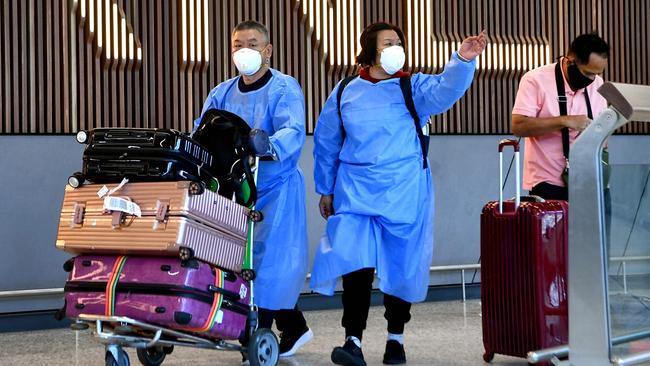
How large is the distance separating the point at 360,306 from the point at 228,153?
89cm

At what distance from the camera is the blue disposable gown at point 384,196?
4219 mm

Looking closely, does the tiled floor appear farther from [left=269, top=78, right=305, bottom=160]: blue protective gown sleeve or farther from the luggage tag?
the luggage tag

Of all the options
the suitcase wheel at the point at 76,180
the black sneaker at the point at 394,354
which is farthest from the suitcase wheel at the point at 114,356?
the black sneaker at the point at 394,354

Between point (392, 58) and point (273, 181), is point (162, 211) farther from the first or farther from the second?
point (392, 58)

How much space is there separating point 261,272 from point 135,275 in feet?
2.58

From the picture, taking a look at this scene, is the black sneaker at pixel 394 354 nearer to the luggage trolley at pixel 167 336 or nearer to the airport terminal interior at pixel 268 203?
the airport terminal interior at pixel 268 203

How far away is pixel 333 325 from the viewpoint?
5.81 meters

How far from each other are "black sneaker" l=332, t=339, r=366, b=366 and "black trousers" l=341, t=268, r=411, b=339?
65 millimetres

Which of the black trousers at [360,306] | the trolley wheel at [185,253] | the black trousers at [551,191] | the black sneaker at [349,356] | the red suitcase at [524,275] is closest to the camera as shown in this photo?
the trolley wheel at [185,253]

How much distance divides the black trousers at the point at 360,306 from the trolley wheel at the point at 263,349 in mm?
424

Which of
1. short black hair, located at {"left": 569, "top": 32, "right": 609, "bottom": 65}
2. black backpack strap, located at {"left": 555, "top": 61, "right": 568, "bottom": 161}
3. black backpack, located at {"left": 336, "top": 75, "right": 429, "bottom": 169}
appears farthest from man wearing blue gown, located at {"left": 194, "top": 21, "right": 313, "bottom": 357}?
short black hair, located at {"left": 569, "top": 32, "right": 609, "bottom": 65}

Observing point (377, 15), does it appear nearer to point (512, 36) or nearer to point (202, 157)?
point (512, 36)

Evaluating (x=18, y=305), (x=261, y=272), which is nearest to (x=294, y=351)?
(x=261, y=272)

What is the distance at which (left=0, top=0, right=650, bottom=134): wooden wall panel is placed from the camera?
595 centimetres
